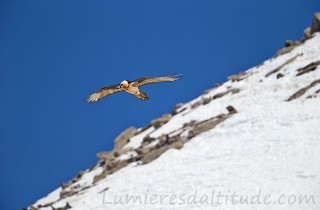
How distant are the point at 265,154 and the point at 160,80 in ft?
34.8

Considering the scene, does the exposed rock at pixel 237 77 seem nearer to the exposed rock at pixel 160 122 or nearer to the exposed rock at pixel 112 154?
the exposed rock at pixel 160 122

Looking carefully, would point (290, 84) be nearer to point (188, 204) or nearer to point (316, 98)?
point (316, 98)

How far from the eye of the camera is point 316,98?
30266 mm

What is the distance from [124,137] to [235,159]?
79.8 feet

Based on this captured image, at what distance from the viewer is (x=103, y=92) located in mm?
Answer: 15867

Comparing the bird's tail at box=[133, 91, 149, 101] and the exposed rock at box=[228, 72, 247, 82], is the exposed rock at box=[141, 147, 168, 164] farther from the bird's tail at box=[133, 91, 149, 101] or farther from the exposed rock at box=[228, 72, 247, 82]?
the exposed rock at box=[228, 72, 247, 82]

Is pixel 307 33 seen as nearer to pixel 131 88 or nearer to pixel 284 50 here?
pixel 284 50

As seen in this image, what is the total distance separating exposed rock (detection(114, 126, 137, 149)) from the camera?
46906 mm

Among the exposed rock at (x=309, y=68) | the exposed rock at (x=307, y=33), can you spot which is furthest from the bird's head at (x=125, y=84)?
the exposed rock at (x=307, y=33)

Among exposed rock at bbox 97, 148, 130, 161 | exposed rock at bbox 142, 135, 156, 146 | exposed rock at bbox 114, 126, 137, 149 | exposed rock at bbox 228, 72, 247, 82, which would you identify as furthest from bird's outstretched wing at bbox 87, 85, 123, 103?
exposed rock at bbox 228, 72, 247, 82

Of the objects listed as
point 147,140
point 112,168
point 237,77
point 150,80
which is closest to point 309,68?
point 147,140

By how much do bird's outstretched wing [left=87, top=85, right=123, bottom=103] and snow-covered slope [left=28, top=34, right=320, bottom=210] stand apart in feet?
22.6

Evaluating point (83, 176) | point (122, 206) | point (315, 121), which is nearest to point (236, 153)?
point (315, 121)

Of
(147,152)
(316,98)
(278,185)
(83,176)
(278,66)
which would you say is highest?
(278,66)
